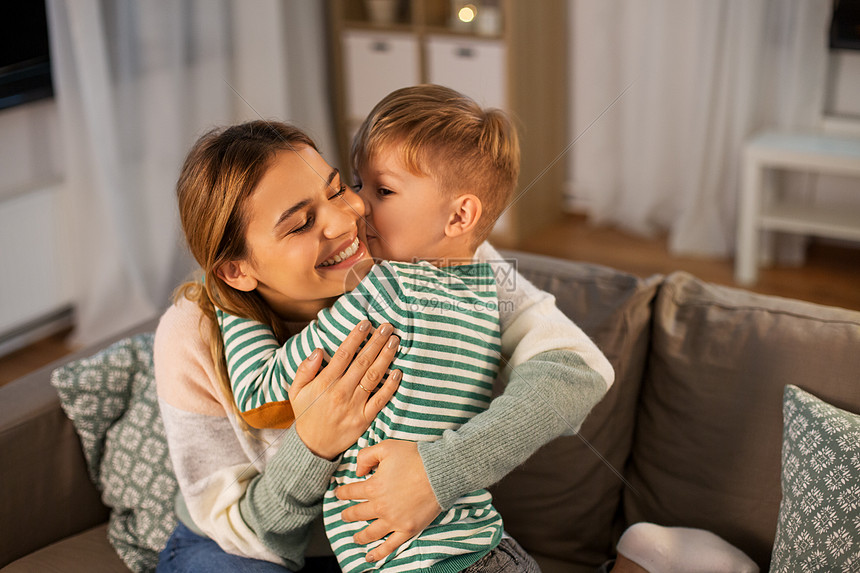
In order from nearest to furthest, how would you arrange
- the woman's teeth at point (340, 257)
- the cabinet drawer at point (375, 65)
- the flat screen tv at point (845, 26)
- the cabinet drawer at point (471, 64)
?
the woman's teeth at point (340, 257)
the flat screen tv at point (845, 26)
the cabinet drawer at point (471, 64)
the cabinet drawer at point (375, 65)

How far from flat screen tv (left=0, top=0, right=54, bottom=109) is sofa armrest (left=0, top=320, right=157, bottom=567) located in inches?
58.7

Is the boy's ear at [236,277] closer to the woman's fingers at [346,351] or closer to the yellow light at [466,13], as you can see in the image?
the woman's fingers at [346,351]

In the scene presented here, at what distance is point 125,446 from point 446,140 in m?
0.77

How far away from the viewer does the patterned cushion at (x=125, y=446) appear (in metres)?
1.42

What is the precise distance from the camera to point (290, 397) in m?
1.11

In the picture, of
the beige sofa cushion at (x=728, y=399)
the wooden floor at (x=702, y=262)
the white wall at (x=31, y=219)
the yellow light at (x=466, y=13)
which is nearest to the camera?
the beige sofa cushion at (x=728, y=399)

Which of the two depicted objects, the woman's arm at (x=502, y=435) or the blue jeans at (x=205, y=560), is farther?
the blue jeans at (x=205, y=560)

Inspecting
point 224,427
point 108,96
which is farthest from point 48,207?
point 224,427

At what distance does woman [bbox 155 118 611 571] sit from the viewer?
1074 mm

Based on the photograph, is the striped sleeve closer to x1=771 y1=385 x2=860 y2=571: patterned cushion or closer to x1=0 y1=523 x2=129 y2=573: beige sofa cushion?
x1=0 y1=523 x2=129 y2=573: beige sofa cushion

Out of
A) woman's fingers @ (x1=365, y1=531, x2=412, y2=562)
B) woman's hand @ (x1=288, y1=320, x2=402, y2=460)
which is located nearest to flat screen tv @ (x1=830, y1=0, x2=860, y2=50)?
woman's hand @ (x1=288, y1=320, x2=402, y2=460)

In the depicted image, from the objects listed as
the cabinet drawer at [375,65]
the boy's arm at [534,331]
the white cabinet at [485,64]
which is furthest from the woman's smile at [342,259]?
the cabinet drawer at [375,65]

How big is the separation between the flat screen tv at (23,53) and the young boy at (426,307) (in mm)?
1850

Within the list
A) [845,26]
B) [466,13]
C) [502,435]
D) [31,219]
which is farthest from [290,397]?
[845,26]
